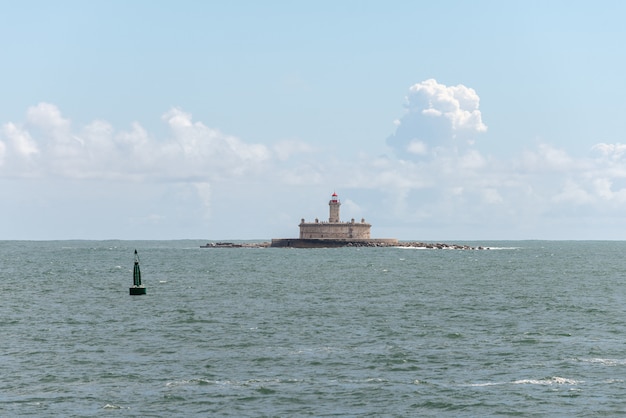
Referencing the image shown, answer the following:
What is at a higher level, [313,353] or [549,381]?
[313,353]

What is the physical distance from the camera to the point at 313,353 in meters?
40.2

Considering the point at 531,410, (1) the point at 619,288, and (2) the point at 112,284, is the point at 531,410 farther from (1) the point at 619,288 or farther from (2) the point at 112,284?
(2) the point at 112,284

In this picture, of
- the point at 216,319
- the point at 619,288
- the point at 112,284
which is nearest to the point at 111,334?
the point at 216,319

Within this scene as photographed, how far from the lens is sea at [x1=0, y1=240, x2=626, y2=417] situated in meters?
30.5

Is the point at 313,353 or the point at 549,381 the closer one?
the point at 549,381

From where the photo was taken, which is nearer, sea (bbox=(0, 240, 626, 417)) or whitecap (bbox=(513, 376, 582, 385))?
sea (bbox=(0, 240, 626, 417))

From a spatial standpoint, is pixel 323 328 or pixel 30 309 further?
pixel 30 309

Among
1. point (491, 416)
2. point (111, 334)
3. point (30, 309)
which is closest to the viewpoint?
point (491, 416)

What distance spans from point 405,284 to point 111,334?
1660 inches

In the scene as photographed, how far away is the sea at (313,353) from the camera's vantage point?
1200 inches

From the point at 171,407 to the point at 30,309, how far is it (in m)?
33.8

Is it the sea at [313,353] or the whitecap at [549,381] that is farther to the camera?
the whitecap at [549,381]

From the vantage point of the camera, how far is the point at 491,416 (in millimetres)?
28844

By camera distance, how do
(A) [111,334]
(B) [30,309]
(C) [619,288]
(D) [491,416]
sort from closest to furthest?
(D) [491,416]
(A) [111,334]
(B) [30,309]
(C) [619,288]
